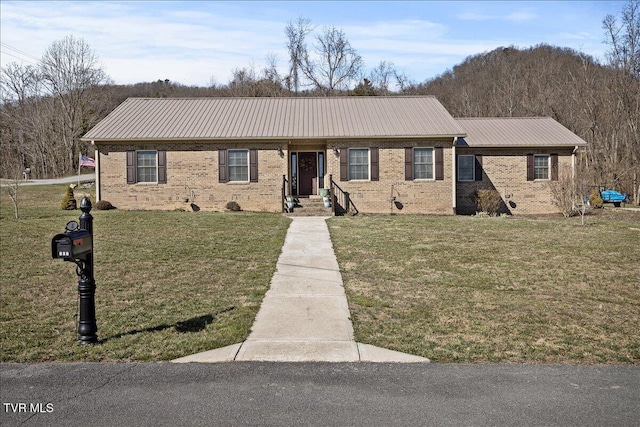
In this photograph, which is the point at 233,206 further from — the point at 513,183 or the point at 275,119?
the point at 513,183

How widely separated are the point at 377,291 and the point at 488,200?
14849 mm

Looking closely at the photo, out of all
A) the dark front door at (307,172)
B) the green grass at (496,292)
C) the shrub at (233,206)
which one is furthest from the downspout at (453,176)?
the shrub at (233,206)

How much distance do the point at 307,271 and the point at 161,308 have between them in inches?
123

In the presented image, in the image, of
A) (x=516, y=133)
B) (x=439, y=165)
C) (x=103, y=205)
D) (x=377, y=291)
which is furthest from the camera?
(x=516, y=133)

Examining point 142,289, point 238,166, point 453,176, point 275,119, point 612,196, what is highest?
point 275,119

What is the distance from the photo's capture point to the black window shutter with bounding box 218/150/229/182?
2138 centimetres

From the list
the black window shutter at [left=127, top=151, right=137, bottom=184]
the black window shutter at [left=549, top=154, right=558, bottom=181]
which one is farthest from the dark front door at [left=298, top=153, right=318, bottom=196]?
the black window shutter at [left=549, top=154, right=558, bottom=181]

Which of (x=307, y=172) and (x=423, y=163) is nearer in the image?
(x=423, y=163)

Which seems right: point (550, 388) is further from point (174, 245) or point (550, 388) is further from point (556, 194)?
point (556, 194)

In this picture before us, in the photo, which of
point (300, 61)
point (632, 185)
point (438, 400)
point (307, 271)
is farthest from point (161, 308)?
point (300, 61)

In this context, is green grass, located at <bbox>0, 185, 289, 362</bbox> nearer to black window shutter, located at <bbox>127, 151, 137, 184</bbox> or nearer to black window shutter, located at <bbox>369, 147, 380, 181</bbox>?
Answer: black window shutter, located at <bbox>127, 151, 137, 184</bbox>

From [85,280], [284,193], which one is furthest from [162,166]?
[85,280]

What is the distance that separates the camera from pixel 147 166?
70.9 feet

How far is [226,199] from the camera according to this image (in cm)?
2147
